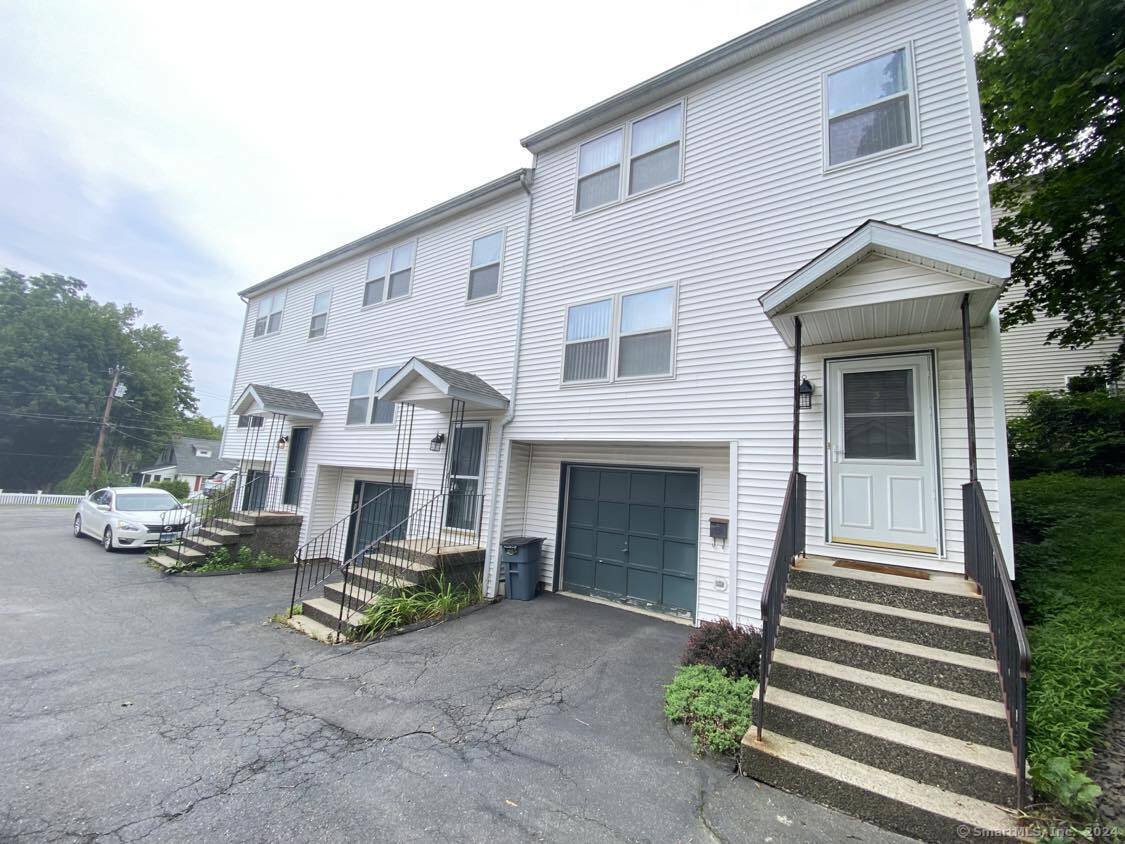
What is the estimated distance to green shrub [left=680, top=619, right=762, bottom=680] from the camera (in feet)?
13.9

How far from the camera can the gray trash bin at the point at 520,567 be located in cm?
731

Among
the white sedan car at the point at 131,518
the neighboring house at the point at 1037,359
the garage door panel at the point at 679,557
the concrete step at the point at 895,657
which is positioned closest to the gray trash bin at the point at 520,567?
the garage door panel at the point at 679,557

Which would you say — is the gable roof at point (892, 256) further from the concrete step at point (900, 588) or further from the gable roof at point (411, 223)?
the gable roof at point (411, 223)

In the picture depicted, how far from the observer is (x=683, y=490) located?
22.9 ft

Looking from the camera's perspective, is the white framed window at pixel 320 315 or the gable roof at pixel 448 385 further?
the white framed window at pixel 320 315

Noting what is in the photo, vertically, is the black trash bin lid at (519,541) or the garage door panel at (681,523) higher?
the garage door panel at (681,523)

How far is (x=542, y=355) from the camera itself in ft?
25.3

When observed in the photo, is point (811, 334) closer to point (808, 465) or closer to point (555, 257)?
point (808, 465)

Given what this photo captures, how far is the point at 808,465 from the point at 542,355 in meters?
4.50

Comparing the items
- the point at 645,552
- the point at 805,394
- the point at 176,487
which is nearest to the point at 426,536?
the point at 645,552

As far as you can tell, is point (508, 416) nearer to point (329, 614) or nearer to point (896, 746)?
point (329, 614)

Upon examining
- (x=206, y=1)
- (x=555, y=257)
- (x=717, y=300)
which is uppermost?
(x=206, y=1)

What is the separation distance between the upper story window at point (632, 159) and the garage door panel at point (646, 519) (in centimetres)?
527

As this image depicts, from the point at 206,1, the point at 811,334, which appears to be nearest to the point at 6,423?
the point at 206,1
